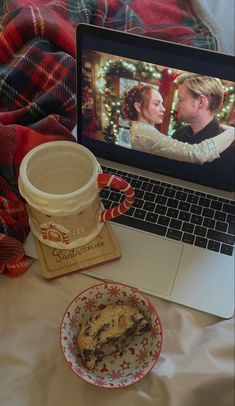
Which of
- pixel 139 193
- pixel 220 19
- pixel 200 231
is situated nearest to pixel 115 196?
pixel 139 193

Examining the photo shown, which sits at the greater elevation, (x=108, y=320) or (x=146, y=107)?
(x=146, y=107)

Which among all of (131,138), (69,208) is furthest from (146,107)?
(69,208)

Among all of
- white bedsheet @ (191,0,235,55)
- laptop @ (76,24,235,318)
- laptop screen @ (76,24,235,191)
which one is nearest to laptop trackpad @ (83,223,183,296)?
laptop @ (76,24,235,318)

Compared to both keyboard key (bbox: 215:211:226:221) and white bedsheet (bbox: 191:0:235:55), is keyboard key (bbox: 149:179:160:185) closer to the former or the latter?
keyboard key (bbox: 215:211:226:221)

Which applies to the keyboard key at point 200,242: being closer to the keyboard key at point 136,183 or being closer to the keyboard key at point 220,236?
the keyboard key at point 220,236

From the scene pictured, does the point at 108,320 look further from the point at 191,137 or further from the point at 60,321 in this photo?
the point at 191,137

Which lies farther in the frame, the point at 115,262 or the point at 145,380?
the point at 115,262

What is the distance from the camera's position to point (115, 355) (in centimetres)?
55

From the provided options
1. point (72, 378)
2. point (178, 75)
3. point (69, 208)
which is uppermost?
point (178, 75)

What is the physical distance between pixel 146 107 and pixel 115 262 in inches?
8.8

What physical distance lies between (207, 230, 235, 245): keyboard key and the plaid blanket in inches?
10.3

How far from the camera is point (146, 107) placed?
65cm

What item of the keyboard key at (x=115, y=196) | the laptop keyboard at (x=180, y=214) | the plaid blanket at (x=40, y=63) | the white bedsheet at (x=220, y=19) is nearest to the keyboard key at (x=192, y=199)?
the laptop keyboard at (x=180, y=214)

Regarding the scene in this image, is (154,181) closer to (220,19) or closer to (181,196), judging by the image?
(181,196)
